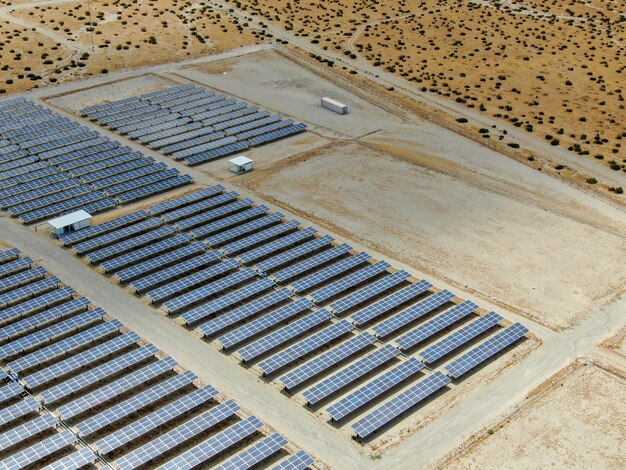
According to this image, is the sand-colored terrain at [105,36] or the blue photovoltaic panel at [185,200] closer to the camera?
the blue photovoltaic panel at [185,200]

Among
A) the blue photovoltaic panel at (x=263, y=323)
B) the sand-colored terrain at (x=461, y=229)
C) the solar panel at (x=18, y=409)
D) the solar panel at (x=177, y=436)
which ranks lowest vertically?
the solar panel at (x=18, y=409)

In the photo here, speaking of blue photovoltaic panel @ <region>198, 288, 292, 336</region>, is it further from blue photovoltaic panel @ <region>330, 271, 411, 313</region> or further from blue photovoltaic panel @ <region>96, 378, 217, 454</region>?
blue photovoltaic panel @ <region>96, 378, 217, 454</region>

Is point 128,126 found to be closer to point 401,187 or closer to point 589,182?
point 401,187

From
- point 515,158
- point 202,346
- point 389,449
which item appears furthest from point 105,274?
point 515,158

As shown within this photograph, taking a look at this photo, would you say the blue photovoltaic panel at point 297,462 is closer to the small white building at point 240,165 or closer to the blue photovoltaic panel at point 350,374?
the blue photovoltaic panel at point 350,374

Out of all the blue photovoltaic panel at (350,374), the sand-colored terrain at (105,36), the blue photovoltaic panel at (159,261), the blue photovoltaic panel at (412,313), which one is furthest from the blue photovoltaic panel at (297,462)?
the sand-colored terrain at (105,36)

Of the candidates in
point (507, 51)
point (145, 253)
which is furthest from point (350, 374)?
point (507, 51)

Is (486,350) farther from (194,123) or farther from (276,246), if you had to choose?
(194,123)
